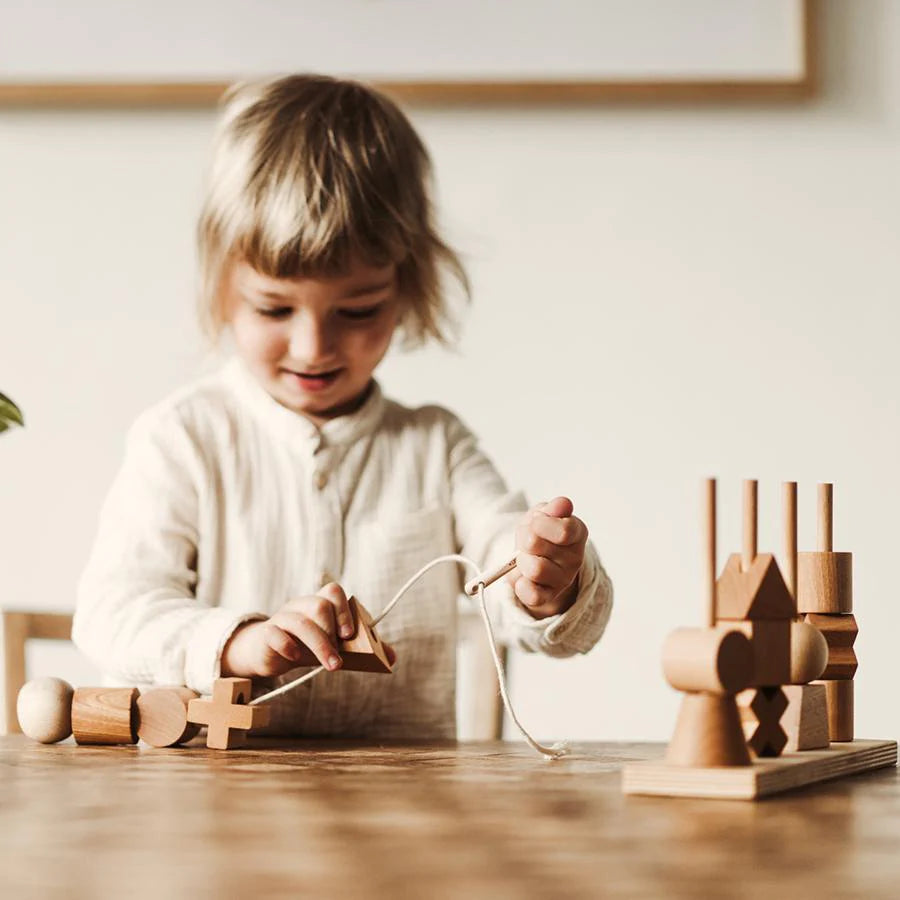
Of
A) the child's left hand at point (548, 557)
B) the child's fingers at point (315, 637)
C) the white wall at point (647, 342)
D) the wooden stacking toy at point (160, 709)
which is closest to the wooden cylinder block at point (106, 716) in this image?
the wooden stacking toy at point (160, 709)

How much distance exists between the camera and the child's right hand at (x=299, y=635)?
2.67 feet

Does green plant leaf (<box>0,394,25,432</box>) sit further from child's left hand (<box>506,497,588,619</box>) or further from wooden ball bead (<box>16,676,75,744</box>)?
child's left hand (<box>506,497,588,619</box>)

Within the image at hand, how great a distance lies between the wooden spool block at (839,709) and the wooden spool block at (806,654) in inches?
3.5

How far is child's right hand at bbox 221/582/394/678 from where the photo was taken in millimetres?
813

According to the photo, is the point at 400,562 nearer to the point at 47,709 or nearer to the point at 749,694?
the point at 47,709

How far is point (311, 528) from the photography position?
1156mm

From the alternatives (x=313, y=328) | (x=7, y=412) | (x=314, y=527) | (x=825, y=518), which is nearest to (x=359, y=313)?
(x=313, y=328)

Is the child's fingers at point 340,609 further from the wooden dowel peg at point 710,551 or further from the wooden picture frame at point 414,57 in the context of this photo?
the wooden picture frame at point 414,57

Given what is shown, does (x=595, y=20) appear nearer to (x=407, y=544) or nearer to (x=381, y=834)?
(x=407, y=544)

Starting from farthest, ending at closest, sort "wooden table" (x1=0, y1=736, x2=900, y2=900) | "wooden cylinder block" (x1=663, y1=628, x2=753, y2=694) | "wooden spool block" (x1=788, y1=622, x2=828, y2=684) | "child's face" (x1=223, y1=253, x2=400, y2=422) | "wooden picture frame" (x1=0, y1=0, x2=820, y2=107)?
"wooden picture frame" (x1=0, y1=0, x2=820, y2=107), "child's face" (x1=223, y1=253, x2=400, y2=422), "wooden spool block" (x1=788, y1=622, x2=828, y2=684), "wooden cylinder block" (x1=663, y1=628, x2=753, y2=694), "wooden table" (x1=0, y1=736, x2=900, y2=900)

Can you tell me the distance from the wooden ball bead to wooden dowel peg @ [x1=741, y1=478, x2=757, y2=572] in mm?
442

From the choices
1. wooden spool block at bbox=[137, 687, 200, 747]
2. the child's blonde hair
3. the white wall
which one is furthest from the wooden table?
the white wall

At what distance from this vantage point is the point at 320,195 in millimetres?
1119

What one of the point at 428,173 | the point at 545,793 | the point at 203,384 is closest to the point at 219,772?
the point at 545,793
